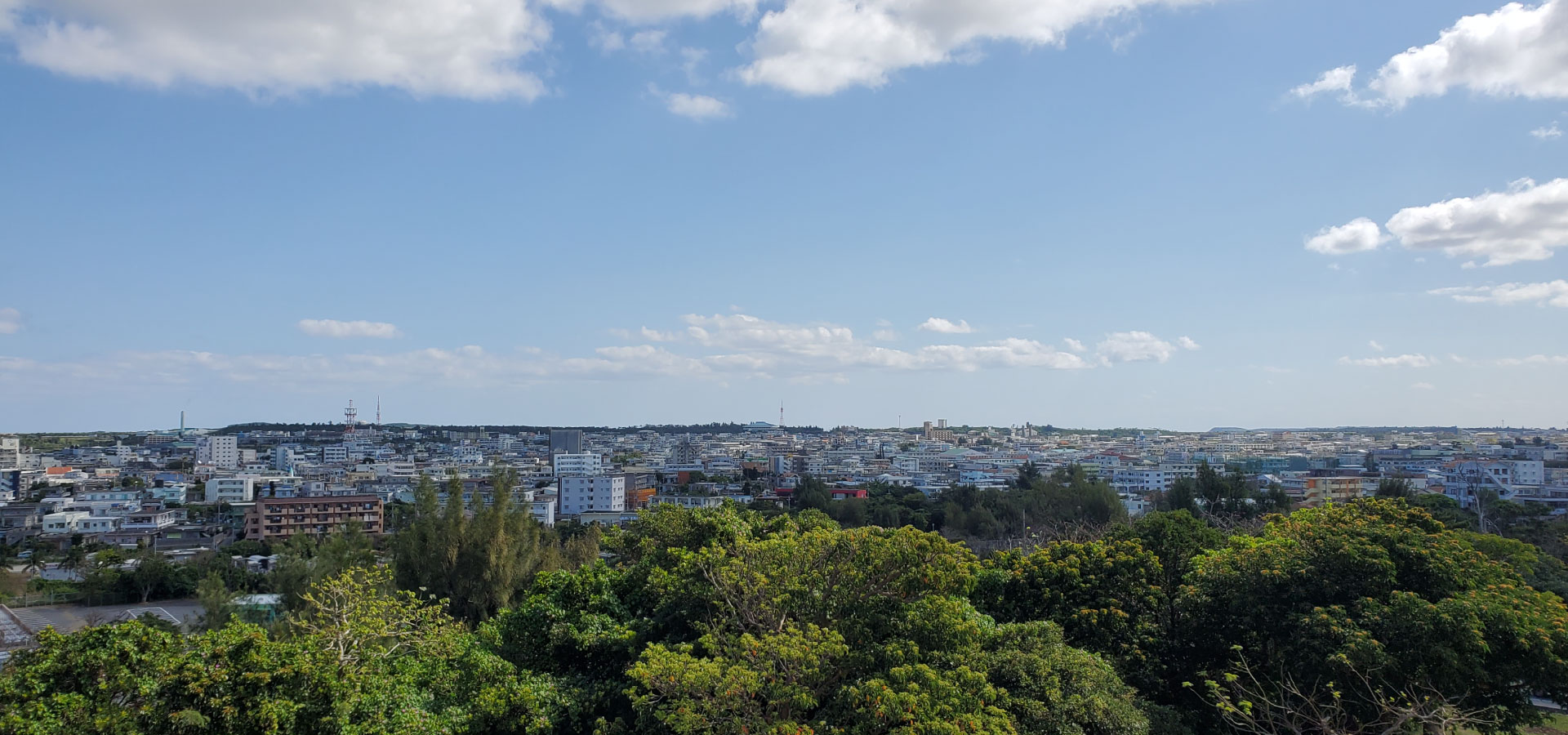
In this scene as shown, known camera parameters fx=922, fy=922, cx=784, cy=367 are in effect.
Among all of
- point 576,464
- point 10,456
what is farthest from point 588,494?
point 10,456

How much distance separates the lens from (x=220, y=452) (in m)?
93.0

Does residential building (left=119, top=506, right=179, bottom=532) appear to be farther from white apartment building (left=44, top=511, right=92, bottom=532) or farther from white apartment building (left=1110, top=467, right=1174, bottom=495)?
white apartment building (left=1110, top=467, right=1174, bottom=495)

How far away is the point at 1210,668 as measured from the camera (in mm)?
10359

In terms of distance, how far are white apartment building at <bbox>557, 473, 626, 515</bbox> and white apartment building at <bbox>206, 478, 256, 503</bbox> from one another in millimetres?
20556

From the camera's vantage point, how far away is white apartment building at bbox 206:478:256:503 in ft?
201

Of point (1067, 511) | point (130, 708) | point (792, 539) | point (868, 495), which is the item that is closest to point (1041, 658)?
point (792, 539)

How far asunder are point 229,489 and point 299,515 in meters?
19.8

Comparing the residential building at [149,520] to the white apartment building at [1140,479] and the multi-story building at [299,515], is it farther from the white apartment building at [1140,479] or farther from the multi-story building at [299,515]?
the white apartment building at [1140,479]

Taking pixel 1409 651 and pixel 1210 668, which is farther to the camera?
pixel 1210 668

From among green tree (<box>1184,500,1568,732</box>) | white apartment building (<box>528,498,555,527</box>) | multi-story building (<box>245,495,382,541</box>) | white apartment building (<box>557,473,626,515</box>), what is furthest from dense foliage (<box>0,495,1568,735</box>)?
white apartment building (<box>557,473,626,515</box>)

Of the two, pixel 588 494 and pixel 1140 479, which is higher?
pixel 1140 479

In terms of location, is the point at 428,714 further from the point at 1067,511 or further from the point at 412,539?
the point at 1067,511

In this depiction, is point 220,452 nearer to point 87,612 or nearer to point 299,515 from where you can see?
point 299,515

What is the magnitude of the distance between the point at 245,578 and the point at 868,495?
112 feet
